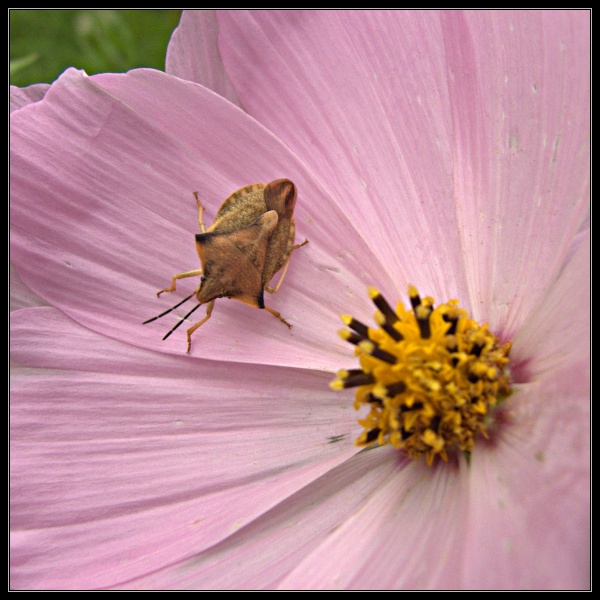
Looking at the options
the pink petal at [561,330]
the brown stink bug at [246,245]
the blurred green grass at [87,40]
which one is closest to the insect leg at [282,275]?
the brown stink bug at [246,245]

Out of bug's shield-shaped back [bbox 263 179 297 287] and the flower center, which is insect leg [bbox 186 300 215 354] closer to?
bug's shield-shaped back [bbox 263 179 297 287]

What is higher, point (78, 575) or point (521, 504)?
point (521, 504)

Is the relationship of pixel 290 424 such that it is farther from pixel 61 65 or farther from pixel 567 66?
pixel 61 65

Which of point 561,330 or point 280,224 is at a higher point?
point 280,224

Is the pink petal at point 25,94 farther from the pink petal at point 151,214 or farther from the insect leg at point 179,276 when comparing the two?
the insect leg at point 179,276

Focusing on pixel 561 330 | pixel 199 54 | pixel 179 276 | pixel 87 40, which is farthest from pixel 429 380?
pixel 87 40

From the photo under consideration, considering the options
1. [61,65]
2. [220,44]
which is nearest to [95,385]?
[220,44]

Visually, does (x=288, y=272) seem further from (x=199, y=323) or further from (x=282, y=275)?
(x=199, y=323)
